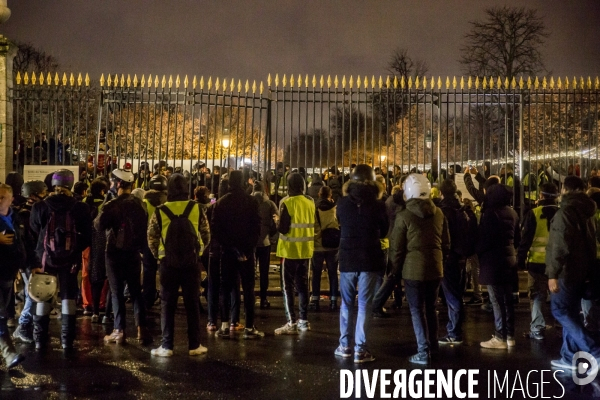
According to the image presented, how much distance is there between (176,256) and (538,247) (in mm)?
4190

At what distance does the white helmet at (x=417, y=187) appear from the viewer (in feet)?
23.5

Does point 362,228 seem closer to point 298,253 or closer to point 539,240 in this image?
point 298,253

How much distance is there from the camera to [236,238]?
26.5 feet

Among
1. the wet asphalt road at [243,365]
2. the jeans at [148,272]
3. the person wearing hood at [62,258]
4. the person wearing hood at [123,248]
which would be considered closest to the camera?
the wet asphalt road at [243,365]

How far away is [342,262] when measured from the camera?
720cm

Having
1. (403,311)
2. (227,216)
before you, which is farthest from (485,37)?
(227,216)

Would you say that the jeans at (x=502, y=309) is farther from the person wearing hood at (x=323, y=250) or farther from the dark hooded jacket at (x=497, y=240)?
the person wearing hood at (x=323, y=250)

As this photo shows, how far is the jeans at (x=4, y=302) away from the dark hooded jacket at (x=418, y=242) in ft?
12.3

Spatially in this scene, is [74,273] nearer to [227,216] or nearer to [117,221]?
[117,221]

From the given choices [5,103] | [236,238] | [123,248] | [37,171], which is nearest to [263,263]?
[236,238]

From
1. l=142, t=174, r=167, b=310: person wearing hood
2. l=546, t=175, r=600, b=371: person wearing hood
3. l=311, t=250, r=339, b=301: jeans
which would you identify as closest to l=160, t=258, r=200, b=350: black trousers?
l=142, t=174, r=167, b=310: person wearing hood

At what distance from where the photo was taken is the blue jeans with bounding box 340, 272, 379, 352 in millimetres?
7113

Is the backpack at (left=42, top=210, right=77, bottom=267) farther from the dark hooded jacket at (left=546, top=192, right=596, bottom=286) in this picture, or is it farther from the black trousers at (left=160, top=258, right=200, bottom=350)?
the dark hooded jacket at (left=546, top=192, right=596, bottom=286)

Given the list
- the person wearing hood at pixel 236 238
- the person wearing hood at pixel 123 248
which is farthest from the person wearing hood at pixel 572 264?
the person wearing hood at pixel 123 248
